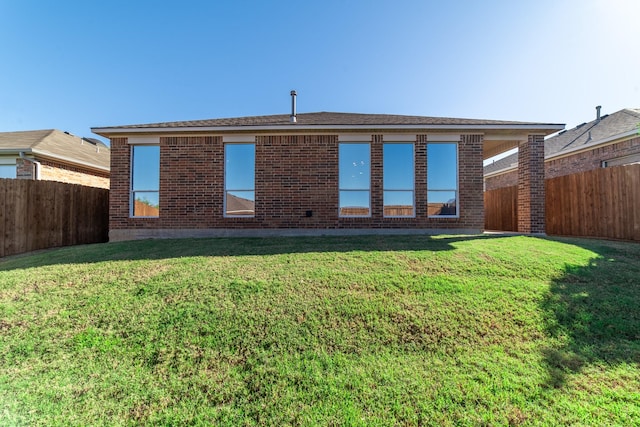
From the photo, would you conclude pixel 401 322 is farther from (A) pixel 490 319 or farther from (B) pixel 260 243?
(B) pixel 260 243

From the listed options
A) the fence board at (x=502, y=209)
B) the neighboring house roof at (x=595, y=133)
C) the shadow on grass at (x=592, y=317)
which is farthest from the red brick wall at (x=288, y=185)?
the neighboring house roof at (x=595, y=133)

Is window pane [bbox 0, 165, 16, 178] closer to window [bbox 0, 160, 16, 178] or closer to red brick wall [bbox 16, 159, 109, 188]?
window [bbox 0, 160, 16, 178]

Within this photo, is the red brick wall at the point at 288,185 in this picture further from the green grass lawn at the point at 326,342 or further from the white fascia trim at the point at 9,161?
the white fascia trim at the point at 9,161

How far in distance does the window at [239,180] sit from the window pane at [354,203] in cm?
284

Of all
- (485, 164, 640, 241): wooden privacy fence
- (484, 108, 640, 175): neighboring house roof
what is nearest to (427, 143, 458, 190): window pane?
(485, 164, 640, 241): wooden privacy fence

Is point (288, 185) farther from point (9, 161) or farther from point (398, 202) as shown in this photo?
point (9, 161)

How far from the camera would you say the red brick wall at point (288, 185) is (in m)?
9.02

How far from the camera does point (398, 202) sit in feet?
30.1

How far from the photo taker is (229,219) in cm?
910

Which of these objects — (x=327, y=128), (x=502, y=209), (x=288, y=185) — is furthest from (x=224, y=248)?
(x=502, y=209)

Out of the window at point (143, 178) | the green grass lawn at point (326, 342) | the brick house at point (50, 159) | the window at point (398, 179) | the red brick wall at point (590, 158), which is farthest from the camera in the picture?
the brick house at point (50, 159)

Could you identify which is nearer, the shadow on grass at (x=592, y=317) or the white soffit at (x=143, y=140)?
the shadow on grass at (x=592, y=317)

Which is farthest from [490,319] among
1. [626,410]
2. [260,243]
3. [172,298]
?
[260,243]

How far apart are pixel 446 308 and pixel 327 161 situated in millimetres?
6169
